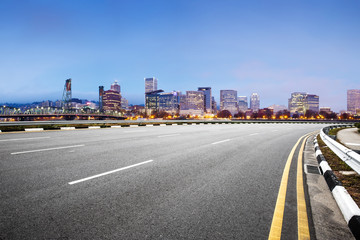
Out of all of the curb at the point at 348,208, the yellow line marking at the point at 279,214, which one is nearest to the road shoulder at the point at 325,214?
the curb at the point at 348,208

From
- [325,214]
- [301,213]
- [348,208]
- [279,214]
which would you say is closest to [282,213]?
Answer: [279,214]

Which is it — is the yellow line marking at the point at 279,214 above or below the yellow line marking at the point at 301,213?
above

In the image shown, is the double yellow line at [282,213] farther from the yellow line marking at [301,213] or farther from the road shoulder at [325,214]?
the road shoulder at [325,214]

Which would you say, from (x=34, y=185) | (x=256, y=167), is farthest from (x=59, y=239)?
(x=256, y=167)

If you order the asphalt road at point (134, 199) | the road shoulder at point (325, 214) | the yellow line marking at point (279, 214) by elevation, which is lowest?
the road shoulder at point (325, 214)

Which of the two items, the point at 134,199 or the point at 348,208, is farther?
the point at 134,199

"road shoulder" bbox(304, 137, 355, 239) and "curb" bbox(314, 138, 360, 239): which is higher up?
"curb" bbox(314, 138, 360, 239)

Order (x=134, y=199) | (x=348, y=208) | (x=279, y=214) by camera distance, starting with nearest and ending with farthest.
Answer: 1. (x=348, y=208)
2. (x=279, y=214)
3. (x=134, y=199)

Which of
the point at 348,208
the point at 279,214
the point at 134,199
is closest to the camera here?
the point at 348,208

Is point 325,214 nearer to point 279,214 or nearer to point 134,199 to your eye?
point 279,214

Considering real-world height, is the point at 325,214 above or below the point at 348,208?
below

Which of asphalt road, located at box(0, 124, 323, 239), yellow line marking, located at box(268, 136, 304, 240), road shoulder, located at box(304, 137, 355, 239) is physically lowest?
road shoulder, located at box(304, 137, 355, 239)

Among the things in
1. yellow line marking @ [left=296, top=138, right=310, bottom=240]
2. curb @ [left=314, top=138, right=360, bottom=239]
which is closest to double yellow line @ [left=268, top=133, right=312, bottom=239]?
yellow line marking @ [left=296, top=138, right=310, bottom=240]

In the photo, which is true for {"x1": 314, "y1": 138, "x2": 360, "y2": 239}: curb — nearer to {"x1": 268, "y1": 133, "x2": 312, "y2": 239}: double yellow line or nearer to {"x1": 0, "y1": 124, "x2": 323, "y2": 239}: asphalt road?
{"x1": 268, "y1": 133, "x2": 312, "y2": 239}: double yellow line
